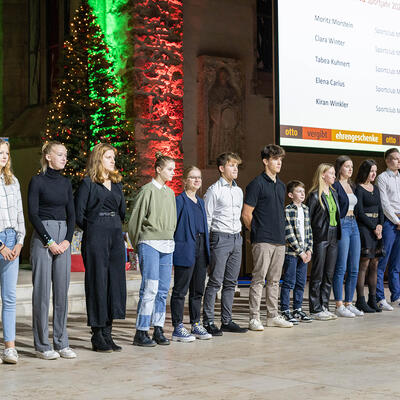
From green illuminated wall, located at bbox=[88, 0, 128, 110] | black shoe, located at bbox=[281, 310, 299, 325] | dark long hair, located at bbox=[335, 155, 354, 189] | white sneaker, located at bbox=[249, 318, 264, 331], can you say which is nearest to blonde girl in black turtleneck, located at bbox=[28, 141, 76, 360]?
white sneaker, located at bbox=[249, 318, 264, 331]

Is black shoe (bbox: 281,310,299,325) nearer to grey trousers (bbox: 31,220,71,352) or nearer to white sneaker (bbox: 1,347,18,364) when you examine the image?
grey trousers (bbox: 31,220,71,352)

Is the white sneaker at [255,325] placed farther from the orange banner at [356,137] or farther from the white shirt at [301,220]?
the orange banner at [356,137]

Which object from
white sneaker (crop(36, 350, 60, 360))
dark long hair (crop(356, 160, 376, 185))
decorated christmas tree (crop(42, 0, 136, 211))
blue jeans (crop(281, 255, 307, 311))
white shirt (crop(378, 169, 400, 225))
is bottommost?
white sneaker (crop(36, 350, 60, 360))

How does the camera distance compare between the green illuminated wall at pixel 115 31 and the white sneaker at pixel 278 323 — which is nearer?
the white sneaker at pixel 278 323

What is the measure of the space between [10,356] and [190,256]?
5.51 ft

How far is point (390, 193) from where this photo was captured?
27.6ft

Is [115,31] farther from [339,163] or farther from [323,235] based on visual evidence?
[323,235]

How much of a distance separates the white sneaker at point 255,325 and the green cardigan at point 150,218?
127cm

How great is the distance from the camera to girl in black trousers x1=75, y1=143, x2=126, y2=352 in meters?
5.62

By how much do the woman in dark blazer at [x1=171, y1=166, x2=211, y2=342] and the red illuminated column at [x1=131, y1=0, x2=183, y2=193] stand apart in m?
5.15

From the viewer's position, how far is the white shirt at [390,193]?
8320mm

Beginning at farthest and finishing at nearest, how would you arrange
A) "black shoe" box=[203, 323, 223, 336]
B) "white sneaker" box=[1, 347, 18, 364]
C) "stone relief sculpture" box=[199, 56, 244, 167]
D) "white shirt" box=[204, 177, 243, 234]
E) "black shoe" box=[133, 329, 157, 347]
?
"stone relief sculpture" box=[199, 56, 244, 167] < "white shirt" box=[204, 177, 243, 234] < "black shoe" box=[203, 323, 223, 336] < "black shoe" box=[133, 329, 157, 347] < "white sneaker" box=[1, 347, 18, 364]

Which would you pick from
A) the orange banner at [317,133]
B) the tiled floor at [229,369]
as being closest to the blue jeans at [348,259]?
the tiled floor at [229,369]

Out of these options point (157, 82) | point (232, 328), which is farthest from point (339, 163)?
point (157, 82)
